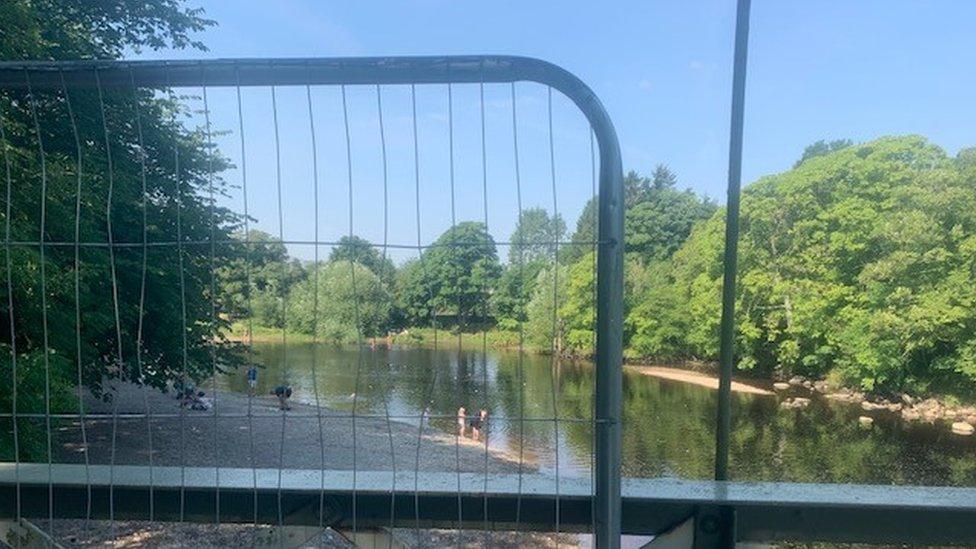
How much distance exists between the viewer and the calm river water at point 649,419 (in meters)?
1.43

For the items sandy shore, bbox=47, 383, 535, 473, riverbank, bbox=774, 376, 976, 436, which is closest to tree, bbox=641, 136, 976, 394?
riverbank, bbox=774, 376, 976, 436

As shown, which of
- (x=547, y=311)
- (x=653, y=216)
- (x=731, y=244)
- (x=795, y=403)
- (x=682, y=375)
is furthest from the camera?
(x=795, y=403)

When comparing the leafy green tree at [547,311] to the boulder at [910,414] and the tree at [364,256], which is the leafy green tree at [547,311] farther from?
the boulder at [910,414]

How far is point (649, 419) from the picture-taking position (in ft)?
30.2

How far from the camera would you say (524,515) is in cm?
115

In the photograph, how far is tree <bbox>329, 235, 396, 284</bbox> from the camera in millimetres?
1181

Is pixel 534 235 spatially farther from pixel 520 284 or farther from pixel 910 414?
pixel 910 414

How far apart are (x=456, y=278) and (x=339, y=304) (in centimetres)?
23

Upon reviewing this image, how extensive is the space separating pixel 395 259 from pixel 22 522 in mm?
769

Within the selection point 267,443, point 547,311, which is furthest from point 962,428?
point 547,311

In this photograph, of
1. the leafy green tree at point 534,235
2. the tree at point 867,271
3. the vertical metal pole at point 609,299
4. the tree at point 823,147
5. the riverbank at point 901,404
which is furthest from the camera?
the tree at point 823,147

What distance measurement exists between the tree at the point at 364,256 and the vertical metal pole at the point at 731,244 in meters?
0.70

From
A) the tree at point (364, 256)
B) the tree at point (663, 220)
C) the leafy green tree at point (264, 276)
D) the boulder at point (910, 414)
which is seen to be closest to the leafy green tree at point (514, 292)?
the tree at point (364, 256)

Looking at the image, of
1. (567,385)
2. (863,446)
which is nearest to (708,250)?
(567,385)
